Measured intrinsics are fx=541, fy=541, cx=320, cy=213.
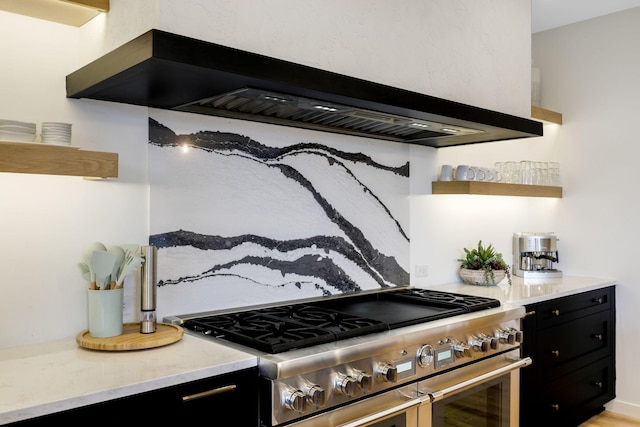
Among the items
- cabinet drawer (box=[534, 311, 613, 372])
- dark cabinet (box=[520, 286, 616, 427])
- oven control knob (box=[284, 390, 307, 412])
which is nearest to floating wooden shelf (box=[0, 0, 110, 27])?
oven control knob (box=[284, 390, 307, 412])

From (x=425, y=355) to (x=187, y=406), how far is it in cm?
95

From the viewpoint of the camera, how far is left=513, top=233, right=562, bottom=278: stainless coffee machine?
12.3 feet

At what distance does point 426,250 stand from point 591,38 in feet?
6.75

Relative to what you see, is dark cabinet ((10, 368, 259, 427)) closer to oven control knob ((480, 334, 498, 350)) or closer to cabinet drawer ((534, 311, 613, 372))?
oven control knob ((480, 334, 498, 350))

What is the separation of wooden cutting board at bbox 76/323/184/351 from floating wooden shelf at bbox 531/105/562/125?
9.24ft

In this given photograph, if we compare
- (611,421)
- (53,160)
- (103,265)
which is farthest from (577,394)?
(53,160)

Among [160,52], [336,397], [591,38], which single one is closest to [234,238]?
[336,397]

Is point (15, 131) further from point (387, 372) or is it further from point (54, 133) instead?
point (387, 372)

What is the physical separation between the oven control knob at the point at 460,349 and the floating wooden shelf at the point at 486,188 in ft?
3.62

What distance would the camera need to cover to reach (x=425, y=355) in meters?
2.04

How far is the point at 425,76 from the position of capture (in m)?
2.35

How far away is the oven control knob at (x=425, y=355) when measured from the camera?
203 cm

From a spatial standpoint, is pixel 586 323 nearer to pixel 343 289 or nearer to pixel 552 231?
pixel 552 231

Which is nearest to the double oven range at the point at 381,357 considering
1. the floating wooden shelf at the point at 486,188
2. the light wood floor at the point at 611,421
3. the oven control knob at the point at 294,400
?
the oven control knob at the point at 294,400
